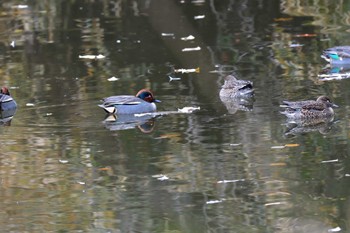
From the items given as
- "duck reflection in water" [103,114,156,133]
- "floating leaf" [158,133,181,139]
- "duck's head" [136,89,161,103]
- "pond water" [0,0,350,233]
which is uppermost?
"duck's head" [136,89,161,103]

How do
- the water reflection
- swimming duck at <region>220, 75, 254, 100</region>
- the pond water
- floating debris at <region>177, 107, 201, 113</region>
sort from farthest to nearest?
swimming duck at <region>220, 75, 254, 100</region> → the water reflection → floating debris at <region>177, 107, 201, 113</region> → the pond water

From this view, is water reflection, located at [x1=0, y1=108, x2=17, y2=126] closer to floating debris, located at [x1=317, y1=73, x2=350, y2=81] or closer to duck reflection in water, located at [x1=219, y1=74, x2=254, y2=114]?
duck reflection in water, located at [x1=219, y1=74, x2=254, y2=114]

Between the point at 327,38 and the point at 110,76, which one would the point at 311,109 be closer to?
the point at 110,76

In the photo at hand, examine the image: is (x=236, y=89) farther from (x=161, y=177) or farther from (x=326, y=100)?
(x=161, y=177)

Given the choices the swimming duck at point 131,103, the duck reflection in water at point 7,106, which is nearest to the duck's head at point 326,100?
the swimming duck at point 131,103

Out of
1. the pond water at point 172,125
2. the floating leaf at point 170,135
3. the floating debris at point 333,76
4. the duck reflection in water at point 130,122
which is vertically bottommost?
the duck reflection in water at point 130,122

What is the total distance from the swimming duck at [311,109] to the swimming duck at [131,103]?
1.90 metres

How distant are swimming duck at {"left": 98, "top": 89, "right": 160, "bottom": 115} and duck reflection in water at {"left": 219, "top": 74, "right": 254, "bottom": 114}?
95cm

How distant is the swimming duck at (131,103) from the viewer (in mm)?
14336

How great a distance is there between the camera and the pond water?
32.4 ft

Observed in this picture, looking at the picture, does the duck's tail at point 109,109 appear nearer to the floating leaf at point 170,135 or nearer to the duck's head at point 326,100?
the floating leaf at point 170,135

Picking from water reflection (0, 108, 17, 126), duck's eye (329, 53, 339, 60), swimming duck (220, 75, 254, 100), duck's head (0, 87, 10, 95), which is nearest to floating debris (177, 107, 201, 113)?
swimming duck (220, 75, 254, 100)

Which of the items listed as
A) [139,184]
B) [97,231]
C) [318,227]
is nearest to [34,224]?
[97,231]

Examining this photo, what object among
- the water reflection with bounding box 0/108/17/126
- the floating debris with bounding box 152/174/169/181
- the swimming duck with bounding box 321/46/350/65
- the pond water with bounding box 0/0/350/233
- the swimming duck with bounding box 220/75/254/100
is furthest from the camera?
the swimming duck with bounding box 321/46/350/65
